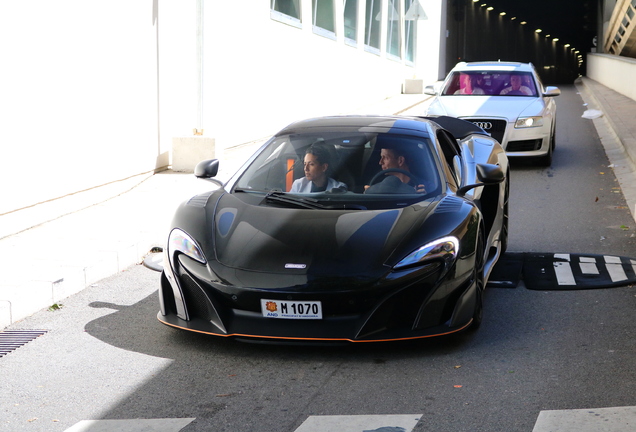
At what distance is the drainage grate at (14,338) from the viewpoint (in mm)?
5406

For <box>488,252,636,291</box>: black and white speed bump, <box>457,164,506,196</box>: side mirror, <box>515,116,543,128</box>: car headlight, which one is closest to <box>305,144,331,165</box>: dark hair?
<box>457,164,506,196</box>: side mirror

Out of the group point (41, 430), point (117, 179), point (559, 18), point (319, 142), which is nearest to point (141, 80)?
point (117, 179)

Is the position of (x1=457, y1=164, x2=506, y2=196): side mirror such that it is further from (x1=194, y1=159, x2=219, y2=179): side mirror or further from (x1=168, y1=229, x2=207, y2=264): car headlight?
(x1=168, y1=229, x2=207, y2=264): car headlight

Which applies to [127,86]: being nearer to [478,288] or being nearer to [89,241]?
[89,241]

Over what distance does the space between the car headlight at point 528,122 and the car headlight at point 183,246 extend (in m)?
9.00

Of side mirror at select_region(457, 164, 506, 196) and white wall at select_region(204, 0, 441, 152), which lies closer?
side mirror at select_region(457, 164, 506, 196)

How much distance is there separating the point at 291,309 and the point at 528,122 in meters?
9.47

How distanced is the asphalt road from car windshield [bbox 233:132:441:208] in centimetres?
106

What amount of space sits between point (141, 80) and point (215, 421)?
8.86 m

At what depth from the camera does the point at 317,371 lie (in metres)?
4.87

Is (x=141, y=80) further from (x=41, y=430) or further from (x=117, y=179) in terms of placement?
(x=41, y=430)

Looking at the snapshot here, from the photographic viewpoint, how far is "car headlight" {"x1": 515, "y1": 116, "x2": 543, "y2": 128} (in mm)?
13484

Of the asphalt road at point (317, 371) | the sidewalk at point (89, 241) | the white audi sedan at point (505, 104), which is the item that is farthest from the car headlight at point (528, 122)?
the asphalt road at point (317, 371)

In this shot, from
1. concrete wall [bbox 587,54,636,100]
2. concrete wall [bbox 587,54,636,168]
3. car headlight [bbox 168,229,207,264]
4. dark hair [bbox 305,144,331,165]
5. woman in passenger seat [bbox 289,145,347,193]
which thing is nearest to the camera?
car headlight [bbox 168,229,207,264]
